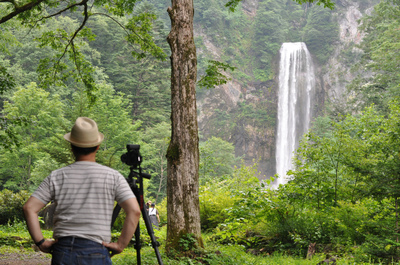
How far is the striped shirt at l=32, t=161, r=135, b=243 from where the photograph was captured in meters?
1.97

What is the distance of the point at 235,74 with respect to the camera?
57344 millimetres

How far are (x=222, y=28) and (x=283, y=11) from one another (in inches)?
531

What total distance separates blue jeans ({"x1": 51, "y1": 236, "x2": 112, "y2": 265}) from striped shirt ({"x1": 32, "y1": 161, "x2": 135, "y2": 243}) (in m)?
0.03

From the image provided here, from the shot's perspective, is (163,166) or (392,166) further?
(163,166)

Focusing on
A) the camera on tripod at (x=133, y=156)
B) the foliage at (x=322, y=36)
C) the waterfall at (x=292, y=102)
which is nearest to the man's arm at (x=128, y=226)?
the camera on tripod at (x=133, y=156)

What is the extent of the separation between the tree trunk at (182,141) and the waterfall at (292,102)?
40.4 metres

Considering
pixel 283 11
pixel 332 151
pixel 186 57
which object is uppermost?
pixel 283 11

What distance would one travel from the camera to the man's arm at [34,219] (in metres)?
1.94

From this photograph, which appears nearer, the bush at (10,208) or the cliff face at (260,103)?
the bush at (10,208)

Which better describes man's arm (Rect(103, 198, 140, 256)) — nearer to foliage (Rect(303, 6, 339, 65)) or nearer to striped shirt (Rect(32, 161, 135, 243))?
striped shirt (Rect(32, 161, 135, 243))

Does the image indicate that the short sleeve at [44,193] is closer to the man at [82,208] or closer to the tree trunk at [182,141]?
the man at [82,208]

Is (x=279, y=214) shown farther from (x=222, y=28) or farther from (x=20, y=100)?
(x=222, y=28)

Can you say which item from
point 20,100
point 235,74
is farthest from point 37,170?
point 235,74

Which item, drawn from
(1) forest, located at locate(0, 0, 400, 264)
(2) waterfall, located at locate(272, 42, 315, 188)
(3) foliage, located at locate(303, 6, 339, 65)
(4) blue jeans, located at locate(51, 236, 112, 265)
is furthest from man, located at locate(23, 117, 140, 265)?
(3) foliage, located at locate(303, 6, 339, 65)
